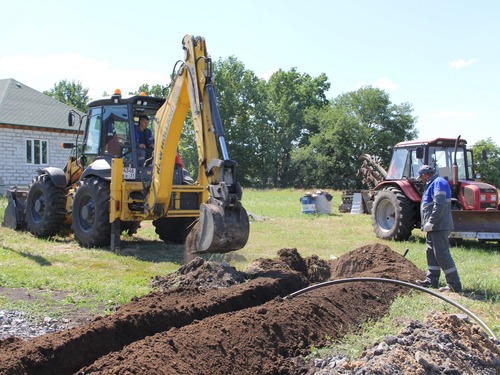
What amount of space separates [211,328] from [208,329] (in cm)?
4

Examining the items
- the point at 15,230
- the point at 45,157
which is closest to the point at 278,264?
the point at 15,230

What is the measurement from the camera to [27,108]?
25547 millimetres

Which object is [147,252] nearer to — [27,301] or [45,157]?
[27,301]

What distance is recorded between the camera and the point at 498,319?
631 centimetres

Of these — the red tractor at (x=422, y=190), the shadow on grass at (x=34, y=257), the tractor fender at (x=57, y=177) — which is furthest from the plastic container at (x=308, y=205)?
the shadow on grass at (x=34, y=257)

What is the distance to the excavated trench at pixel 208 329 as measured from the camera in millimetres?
4312

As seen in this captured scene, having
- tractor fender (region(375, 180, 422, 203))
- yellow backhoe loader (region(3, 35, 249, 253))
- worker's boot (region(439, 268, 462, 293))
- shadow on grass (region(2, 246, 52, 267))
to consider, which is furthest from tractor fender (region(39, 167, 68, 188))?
worker's boot (region(439, 268, 462, 293))

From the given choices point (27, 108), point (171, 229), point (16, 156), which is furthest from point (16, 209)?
point (27, 108)

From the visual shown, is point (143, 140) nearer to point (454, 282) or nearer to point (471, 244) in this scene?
point (454, 282)

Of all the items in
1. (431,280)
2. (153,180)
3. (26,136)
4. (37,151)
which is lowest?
(431,280)

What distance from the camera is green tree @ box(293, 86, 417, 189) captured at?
4562cm

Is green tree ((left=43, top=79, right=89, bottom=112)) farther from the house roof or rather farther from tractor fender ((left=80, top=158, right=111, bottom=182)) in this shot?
tractor fender ((left=80, top=158, right=111, bottom=182))

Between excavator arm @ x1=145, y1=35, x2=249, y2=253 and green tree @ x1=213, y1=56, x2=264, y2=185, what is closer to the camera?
excavator arm @ x1=145, y1=35, x2=249, y2=253

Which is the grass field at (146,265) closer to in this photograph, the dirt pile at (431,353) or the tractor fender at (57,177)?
the dirt pile at (431,353)
